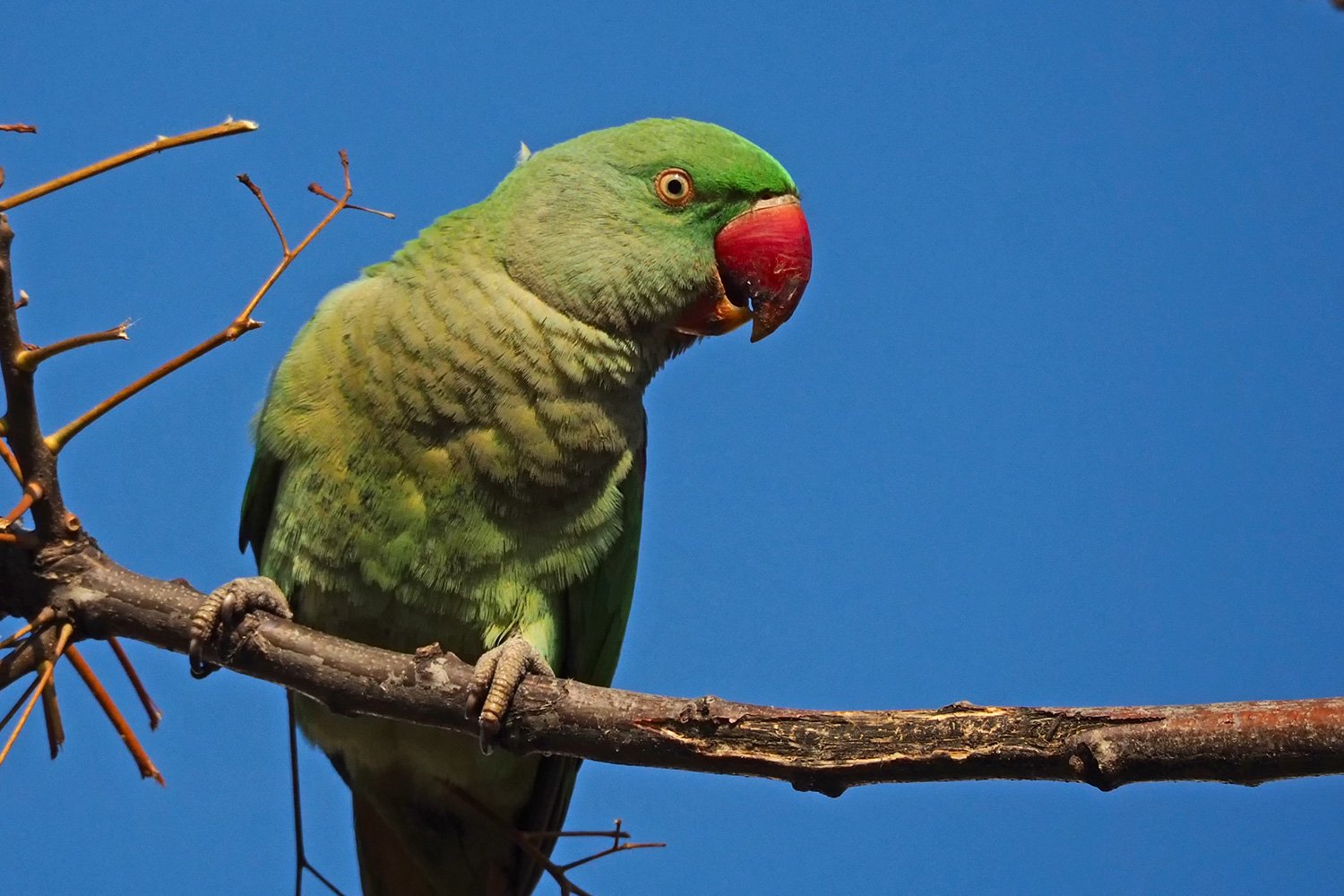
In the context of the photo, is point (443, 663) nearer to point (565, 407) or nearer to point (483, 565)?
point (483, 565)

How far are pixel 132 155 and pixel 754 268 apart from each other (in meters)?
2.02

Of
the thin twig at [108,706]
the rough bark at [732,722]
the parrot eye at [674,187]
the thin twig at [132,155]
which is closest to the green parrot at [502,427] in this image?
the parrot eye at [674,187]

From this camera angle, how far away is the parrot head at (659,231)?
139 inches

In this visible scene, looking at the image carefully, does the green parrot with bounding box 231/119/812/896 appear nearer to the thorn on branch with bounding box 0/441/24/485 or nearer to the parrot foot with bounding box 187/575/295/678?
the parrot foot with bounding box 187/575/295/678

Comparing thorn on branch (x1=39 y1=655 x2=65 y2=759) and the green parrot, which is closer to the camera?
thorn on branch (x1=39 y1=655 x2=65 y2=759)

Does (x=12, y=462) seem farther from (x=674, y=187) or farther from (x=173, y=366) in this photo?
(x=674, y=187)

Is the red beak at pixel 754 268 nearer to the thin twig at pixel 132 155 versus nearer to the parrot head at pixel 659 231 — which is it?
the parrot head at pixel 659 231

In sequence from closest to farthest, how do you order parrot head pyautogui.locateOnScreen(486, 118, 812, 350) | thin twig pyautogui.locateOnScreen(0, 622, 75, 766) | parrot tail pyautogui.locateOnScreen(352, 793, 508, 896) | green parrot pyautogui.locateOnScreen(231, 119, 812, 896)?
thin twig pyautogui.locateOnScreen(0, 622, 75, 766)
green parrot pyautogui.locateOnScreen(231, 119, 812, 896)
parrot head pyautogui.locateOnScreen(486, 118, 812, 350)
parrot tail pyautogui.locateOnScreen(352, 793, 508, 896)

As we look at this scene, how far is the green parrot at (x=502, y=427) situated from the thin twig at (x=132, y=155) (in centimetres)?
132

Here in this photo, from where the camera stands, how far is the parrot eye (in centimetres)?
362

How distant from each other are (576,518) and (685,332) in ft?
2.26

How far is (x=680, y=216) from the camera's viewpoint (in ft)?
11.9

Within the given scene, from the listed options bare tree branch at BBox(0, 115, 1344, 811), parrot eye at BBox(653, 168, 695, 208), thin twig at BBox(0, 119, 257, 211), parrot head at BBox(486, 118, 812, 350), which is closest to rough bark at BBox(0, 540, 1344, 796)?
bare tree branch at BBox(0, 115, 1344, 811)

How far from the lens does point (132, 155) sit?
201cm
